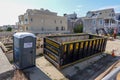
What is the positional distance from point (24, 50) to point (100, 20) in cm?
3238

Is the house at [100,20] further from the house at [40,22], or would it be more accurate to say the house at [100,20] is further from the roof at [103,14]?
the house at [40,22]

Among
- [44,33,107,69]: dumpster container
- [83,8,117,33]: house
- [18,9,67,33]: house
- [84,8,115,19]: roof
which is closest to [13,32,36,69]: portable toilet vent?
[44,33,107,69]: dumpster container

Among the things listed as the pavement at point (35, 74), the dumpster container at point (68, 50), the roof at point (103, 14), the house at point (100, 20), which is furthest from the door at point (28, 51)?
the roof at point (103, 14)

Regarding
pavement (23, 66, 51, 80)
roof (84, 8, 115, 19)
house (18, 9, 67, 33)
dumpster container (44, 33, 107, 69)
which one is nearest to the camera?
pavement (23, 66, 51, 80)

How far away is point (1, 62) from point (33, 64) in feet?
5.39

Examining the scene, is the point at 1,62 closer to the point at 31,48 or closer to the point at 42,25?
the point at 31,48

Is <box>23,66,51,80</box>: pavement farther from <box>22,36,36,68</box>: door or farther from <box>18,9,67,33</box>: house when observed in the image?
<box>18,9,67,33</box>: house

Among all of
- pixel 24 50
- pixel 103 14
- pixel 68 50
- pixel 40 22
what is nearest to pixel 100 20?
pixel 103 14

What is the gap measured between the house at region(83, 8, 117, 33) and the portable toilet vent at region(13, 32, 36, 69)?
3086 centimetres

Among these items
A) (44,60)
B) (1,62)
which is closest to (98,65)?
(44,60)

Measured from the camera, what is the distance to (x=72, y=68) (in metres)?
7.05

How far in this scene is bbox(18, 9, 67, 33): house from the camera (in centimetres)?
3384

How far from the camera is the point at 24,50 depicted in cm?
607

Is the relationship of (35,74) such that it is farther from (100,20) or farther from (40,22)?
(100,20)
